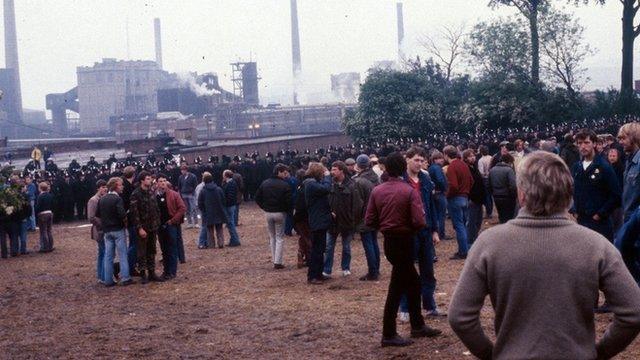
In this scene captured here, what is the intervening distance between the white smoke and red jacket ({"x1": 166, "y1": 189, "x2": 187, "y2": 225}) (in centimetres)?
8718

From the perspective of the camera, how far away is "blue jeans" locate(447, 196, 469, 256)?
13.9 m

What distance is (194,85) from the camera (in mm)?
108750

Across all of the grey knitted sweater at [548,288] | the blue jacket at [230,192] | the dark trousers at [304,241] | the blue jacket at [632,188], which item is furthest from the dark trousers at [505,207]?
the grey knitted sweater at [548,288]

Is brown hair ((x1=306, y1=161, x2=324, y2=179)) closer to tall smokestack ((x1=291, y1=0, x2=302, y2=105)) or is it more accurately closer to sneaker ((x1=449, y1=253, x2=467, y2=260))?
sneaker ((x1=449, y1=253, x2=467, y2=260))

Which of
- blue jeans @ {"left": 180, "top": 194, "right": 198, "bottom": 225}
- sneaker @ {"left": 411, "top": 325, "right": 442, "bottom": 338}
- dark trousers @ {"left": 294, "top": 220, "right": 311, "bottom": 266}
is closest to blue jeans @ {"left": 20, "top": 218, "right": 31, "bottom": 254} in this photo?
blue jeans @ {"left": 180, "top": 194, "right": 198, "bottom": 225}

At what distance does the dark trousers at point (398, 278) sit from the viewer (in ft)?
26.8

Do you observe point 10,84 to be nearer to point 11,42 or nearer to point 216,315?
point 11,42

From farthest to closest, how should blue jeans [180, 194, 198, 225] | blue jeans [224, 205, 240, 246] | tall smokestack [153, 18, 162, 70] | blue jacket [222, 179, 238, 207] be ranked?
tall smokestack [153, 18, 162, 70] → blue jeans [180, 194, 198, 225] → blue jacket [222, 179, 238, 207] → blue jeans [224, 205, 240, 246]

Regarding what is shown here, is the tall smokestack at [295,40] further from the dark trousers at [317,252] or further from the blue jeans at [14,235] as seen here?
the dark trousers at [317,252]

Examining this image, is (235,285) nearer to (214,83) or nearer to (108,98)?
(214,83)

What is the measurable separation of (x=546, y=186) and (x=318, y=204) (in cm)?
928

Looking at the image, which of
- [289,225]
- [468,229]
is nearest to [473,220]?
[468,229]

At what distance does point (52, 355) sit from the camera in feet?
30.7

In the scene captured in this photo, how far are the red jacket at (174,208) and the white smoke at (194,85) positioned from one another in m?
87.2
